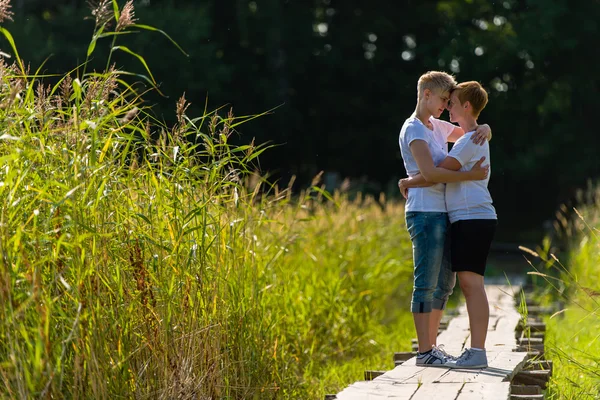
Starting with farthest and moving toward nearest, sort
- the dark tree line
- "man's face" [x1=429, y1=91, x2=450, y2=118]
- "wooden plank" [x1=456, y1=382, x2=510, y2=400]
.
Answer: the dark tree line, "man's face" [x1=429, y1=91, x2=450, y2=118], "wooden plank" [x1=456, y1=382, x2=510, y2=400]

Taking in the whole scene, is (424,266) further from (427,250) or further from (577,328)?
(577,328)

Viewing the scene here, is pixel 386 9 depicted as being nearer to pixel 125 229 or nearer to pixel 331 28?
pixel 331 28

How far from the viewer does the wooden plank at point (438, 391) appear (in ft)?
11.6

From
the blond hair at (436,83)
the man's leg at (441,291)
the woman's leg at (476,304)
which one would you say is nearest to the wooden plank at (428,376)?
the woman's leg at (476,304)

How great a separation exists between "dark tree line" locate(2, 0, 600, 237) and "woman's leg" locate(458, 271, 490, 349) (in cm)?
1741

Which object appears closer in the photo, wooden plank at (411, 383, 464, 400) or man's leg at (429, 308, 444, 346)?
wooden plank at (411, 383, 464, 400)

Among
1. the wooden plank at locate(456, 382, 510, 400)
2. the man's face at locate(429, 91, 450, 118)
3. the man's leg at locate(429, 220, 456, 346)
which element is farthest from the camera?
the man's leg at locate(429, 220, 456, 346)

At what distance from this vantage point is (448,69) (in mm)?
22875

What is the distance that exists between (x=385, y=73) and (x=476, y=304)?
64.8ft

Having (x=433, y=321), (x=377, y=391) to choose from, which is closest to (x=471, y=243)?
(x=433, y=321)

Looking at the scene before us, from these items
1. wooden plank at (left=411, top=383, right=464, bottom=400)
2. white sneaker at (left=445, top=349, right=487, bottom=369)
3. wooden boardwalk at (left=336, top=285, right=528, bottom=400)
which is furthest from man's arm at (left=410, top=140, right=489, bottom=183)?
wooden plank at (left=411, top=383, right=464, bottom=400)

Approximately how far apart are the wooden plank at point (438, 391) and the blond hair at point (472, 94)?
1.37m

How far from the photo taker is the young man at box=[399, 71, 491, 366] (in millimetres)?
4301

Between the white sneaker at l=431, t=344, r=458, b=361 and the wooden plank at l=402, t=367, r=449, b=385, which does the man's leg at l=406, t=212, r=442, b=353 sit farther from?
the wooden plank at l=402, t=367, r=449, b=385
